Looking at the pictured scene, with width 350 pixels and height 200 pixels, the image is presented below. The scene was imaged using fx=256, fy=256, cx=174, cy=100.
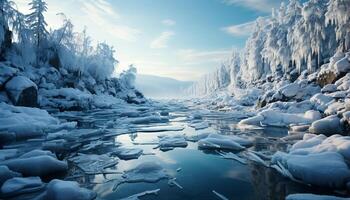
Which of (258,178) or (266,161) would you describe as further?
A: (266,161)

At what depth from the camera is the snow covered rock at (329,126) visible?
576 inches

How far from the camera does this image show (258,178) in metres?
8.34

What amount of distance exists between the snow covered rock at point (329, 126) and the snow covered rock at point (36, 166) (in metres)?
13.9

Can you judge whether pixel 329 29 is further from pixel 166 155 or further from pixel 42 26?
pixel 42 26

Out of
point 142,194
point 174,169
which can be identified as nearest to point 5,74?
point 174,169

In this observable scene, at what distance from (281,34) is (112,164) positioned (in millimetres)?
53721

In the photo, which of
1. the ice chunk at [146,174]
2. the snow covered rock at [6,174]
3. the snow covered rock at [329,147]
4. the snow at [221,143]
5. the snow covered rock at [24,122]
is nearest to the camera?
the snow covered rock at [6,174]

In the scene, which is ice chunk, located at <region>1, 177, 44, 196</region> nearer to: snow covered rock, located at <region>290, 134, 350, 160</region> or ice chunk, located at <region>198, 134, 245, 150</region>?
ice chunk, located at <region>198, 134, 245, 150</region>

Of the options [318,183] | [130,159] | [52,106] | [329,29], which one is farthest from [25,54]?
[329,29]

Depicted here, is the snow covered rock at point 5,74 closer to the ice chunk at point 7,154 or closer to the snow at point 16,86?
the snow at point 16,86

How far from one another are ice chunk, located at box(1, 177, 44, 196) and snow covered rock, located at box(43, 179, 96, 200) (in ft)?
2.50

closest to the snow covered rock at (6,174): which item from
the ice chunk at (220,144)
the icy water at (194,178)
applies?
the icy water at (194,178)

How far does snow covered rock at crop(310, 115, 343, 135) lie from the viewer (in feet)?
48.0

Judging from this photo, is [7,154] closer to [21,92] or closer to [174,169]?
[174,169]
